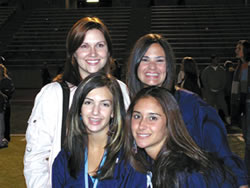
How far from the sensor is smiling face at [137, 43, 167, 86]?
245 centimetres

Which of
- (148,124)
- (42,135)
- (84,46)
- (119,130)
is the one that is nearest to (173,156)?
(148,124)

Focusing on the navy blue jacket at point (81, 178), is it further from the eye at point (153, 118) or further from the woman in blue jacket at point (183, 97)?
the woman in blue jacket at point (183, 97)

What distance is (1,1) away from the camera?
2478cm

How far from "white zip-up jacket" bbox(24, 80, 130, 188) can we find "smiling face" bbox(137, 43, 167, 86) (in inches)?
24.6

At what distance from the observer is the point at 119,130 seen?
2.33 meters

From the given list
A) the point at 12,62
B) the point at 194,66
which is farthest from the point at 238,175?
the point at 12,62

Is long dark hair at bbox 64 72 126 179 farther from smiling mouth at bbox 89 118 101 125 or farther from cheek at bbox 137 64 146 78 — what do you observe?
cheek at bbox 137 64 146 78

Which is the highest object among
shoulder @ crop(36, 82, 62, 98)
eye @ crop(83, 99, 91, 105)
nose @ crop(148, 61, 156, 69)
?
nose @ crop(148, 61, 156, 69)

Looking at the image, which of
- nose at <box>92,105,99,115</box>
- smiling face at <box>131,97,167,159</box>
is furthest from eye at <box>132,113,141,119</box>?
nose at <box>92,105,99,115</box>

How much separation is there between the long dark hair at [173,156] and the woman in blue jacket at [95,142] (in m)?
0.07

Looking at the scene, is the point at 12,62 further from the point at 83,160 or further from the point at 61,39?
the point at 83,160

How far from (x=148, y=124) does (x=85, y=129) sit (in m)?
0.42

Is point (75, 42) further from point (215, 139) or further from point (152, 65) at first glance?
point (215, 139)

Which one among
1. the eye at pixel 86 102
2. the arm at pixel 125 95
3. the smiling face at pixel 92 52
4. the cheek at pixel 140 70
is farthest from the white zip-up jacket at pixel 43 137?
the cheek at pixel 140 70
